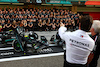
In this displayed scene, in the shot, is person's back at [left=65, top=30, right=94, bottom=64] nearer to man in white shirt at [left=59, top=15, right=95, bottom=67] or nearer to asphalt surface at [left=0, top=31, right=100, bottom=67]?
man in white shirt at [left=59, top=15, right=95, bottom=67]

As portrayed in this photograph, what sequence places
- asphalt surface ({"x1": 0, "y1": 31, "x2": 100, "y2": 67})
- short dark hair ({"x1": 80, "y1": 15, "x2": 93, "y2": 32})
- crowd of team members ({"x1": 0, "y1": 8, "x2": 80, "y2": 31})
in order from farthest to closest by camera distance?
crowd of team members ({"x1": 0, "y1": 8, "x2": 80, "y2": 31}), asphalt surface ({"x1": 0, "y1": 31, "x2": 100, "y2": 67}), short dark hair ({"x1": 80, "y1": 15, "x2": 93, "y2": 32})

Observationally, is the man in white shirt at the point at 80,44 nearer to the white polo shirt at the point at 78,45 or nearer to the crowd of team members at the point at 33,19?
the white polo shirt at the point at 78,45

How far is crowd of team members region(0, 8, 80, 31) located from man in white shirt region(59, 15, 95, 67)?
24.6ft

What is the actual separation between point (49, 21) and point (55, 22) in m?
0.71

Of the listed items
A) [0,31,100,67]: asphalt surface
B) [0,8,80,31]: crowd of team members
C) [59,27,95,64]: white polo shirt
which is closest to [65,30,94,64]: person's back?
[59,27,95,64]: white polo shirt

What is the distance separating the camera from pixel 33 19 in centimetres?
869

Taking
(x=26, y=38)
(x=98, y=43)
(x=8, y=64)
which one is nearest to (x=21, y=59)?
(x=8, y=64)

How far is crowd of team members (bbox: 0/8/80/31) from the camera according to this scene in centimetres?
817

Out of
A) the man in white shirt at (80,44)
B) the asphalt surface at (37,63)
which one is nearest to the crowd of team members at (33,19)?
the asphalt surface at (37,63)

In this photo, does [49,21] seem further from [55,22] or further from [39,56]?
[39,56]

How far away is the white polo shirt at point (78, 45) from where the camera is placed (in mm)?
1353

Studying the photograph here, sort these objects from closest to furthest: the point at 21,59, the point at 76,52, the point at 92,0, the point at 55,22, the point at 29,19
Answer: the point at 76,52 < the point at 21,59 < the point at 29,19 < the point at 55,22 < the point at 92,0

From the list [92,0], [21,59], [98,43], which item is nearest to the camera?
[98,43]

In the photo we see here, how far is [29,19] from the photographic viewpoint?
28.2 ft
